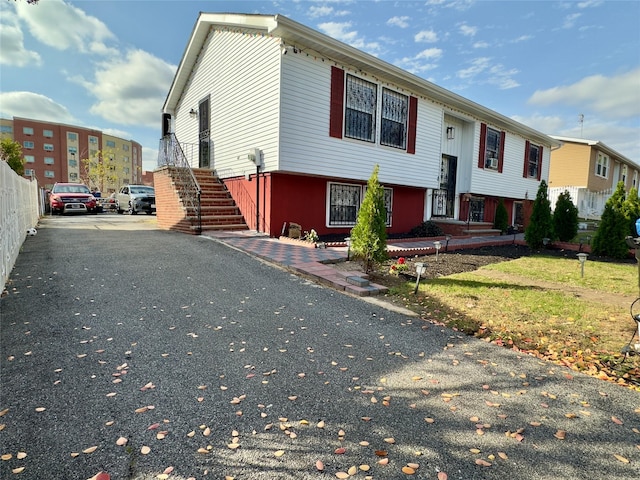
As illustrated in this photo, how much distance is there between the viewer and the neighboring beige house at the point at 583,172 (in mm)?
25266

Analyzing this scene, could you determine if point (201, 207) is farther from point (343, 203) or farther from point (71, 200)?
point (71, 200)

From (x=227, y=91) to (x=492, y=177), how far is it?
12065 mm

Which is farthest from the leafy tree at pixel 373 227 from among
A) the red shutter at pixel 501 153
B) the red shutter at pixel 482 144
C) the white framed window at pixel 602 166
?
the white framed window at pixel 602 166

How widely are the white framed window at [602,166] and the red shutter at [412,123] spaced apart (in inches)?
911

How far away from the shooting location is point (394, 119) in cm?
1159

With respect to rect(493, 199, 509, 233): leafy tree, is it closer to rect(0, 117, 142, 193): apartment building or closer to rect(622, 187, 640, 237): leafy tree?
rect(622, 187, 640, 237): leafy tree

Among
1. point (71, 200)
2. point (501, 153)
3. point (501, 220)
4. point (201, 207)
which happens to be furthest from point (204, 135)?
point (501, 153)

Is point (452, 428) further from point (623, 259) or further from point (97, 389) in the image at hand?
point (623, 259)

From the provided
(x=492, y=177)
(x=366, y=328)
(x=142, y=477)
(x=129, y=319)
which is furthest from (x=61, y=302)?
(x=492, y=177)

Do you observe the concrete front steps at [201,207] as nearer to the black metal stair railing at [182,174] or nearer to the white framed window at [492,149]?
the black metal stair railing at [182,174]

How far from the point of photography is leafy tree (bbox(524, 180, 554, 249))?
Answer: 10562 mm

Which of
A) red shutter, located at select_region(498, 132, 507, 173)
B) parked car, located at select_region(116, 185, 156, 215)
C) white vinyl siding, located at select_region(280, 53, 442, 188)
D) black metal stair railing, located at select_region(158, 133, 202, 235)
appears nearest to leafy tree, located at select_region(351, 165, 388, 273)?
white vinyl siding, located at select_region(280, 53, 442, 188)

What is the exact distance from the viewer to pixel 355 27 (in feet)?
33.2

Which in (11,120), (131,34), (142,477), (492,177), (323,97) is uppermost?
(11,120)
